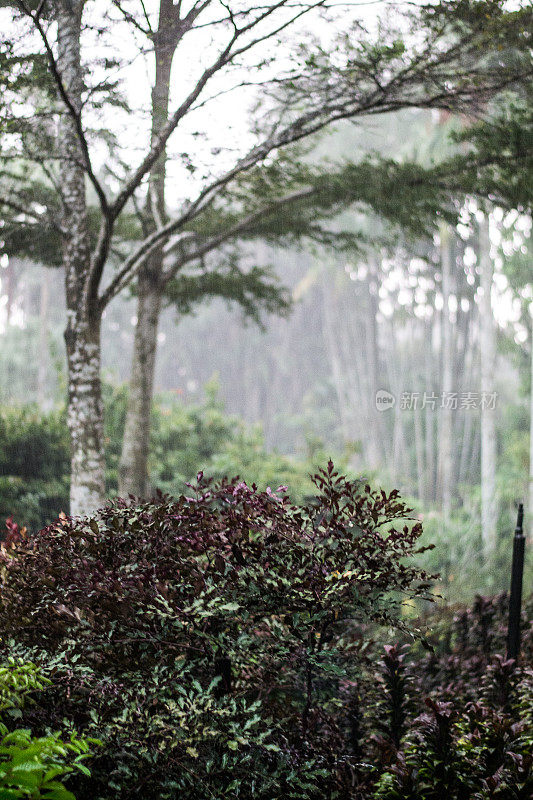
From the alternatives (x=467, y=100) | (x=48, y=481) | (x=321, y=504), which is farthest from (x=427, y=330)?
(x=321, y=504)

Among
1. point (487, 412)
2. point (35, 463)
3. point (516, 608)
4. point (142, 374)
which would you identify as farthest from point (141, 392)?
point (487, 412)

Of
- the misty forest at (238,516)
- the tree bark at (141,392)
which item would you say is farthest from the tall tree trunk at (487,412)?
the tree bark at (141,392)

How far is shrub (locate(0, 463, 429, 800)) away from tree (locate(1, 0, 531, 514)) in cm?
300

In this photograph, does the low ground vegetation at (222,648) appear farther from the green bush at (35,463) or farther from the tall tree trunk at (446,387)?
the tall tree trunk at (446,387)

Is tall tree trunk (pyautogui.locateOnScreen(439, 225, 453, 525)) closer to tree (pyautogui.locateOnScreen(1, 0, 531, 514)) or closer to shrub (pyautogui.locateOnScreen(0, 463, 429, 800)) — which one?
tree (pyautogui.locateOnScreen(1, 0, 531, 514))

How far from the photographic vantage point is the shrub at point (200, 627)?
7.32 ft

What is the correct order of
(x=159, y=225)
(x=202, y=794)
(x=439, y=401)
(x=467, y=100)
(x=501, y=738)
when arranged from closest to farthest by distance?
(x=202, y=794) < (x=501, y=738) < (x=467, y=100) < (x=159, y=225) < (x=439, y=401)

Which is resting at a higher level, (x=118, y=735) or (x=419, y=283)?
(x=419, y=283)

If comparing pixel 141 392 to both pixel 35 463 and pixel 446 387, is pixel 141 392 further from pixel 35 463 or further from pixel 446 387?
pixel 446 387

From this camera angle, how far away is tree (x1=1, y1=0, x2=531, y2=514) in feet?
15.7

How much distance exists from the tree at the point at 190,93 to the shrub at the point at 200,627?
2999 millimetres

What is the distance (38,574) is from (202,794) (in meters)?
0.90

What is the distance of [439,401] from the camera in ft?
59.1

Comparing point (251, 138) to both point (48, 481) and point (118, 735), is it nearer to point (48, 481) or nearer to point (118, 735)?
Result: point (118, 735)
